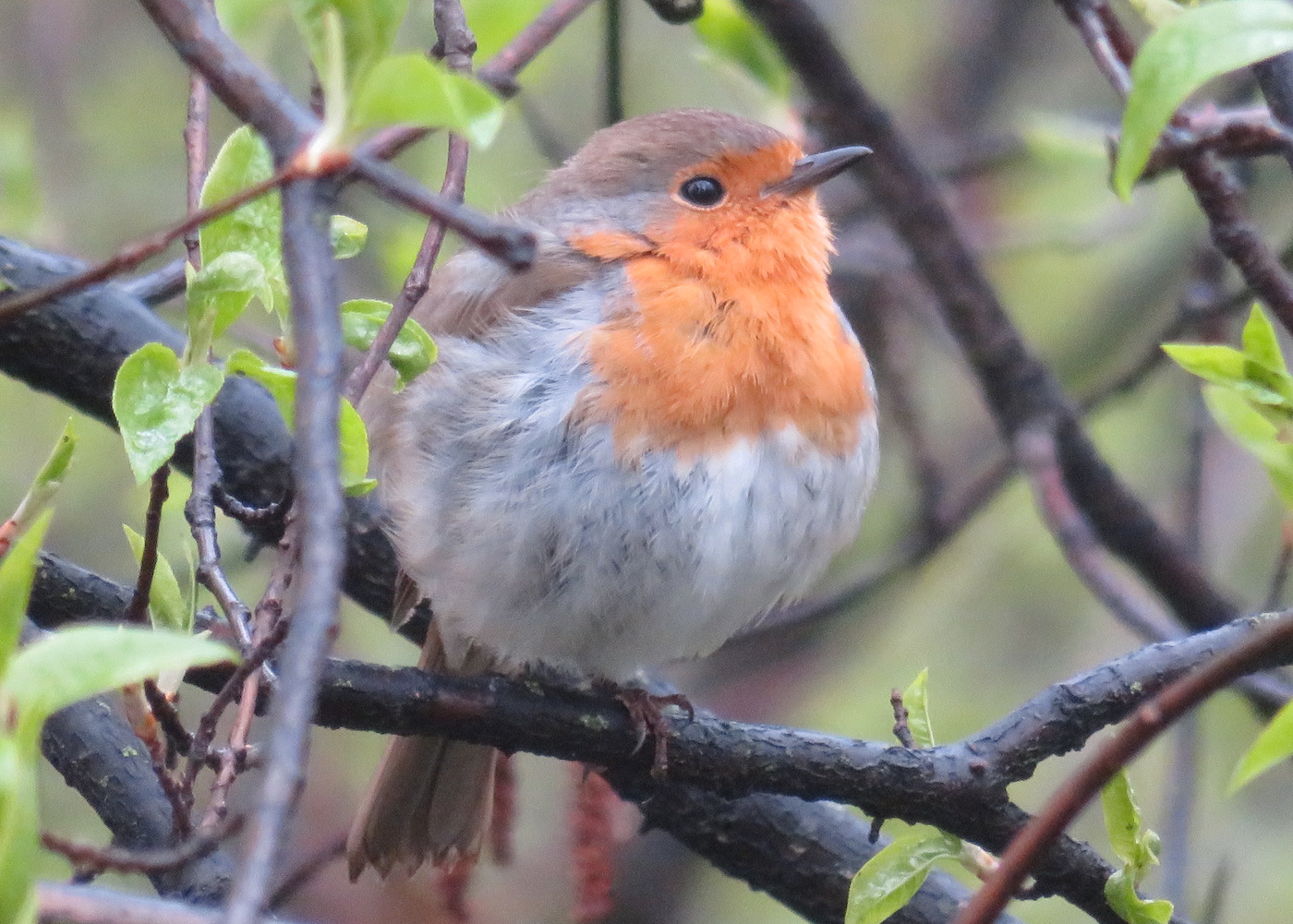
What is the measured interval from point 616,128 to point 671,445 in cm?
110

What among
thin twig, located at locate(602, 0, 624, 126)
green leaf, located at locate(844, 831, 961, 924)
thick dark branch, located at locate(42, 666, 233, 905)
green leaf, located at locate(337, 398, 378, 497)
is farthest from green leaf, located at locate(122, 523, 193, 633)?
thin twig, located at locate(602, 0, 624, 126)

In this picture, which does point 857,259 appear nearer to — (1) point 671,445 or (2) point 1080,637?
(2) point 1080,637

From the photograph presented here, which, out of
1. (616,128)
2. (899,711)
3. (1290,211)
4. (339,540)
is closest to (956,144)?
(1290,211)

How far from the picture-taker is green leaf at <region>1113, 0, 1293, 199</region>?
1.50 metres

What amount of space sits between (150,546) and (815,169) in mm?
2043

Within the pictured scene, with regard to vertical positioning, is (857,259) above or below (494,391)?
above

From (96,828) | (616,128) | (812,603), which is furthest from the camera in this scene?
(96,828)

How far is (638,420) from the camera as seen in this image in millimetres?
3018

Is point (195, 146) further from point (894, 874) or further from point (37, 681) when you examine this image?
point (894, 874)

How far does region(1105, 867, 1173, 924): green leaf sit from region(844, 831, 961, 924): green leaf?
253 mm

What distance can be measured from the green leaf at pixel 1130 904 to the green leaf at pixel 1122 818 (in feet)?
0.10

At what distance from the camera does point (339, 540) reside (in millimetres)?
1067

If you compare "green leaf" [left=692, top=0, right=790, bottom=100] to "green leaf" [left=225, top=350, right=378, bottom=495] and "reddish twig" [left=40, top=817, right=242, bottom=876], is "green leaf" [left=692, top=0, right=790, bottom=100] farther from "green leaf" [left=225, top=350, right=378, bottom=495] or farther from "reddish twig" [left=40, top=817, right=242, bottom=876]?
"reddish twig" [left=40, top=817, right=242, bottom=876]

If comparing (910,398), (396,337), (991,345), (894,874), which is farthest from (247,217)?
(910,398)
